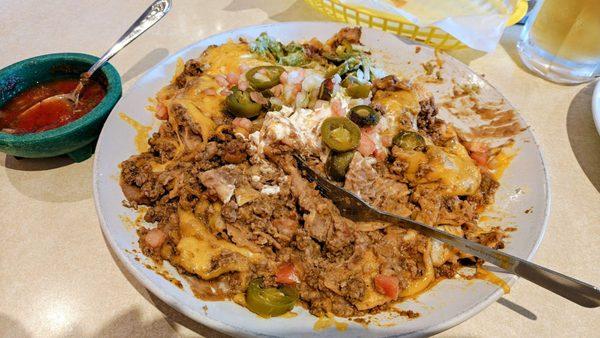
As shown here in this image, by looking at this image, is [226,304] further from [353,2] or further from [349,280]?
[353,2]

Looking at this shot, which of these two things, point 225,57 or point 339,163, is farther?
point 225,57

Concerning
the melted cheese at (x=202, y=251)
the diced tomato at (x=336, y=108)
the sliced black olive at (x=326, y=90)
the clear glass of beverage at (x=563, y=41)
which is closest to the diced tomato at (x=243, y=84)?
the sliced black olive at (x=326, y=90)

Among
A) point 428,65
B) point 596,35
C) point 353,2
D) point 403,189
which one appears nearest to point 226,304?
point 403,189

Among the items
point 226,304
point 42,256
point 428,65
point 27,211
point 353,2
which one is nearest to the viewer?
point 226,304

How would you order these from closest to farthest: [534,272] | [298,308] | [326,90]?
[534,272], [298,308], [326,90]

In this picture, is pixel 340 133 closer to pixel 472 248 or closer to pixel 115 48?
pixel 472 248

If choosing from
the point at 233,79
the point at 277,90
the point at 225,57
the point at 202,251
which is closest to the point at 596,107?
the point at 277,90

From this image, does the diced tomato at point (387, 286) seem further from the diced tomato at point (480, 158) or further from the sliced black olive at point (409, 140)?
the diced tomato at point (480, 158)
